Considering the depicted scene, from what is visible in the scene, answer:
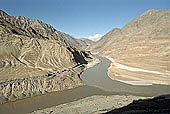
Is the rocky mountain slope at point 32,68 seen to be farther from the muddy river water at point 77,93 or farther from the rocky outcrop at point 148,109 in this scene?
the rocky outcrop at point 148,109

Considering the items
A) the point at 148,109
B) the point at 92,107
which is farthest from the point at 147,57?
the point at 148,109

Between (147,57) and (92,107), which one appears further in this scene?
(147,57)

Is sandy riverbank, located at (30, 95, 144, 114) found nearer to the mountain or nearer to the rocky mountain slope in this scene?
the rocky mountain slope

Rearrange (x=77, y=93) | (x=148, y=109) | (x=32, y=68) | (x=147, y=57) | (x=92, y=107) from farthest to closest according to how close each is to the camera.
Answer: (x=147, y=57), (x=32, y=68), (x=77, y=93), (x=92, y=107), (x=148, y=109)

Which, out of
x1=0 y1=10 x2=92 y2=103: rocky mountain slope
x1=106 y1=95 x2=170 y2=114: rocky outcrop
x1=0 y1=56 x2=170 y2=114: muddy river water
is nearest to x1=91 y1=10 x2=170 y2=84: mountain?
x1=0 y1=56 x2=170 y2=114: muddy river water

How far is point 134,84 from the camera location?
107ft

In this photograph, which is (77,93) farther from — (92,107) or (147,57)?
(147,57)

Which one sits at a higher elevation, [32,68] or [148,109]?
[32,68]

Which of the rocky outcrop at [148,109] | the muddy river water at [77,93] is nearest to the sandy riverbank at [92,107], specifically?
the rocky outcrop at [148,109]

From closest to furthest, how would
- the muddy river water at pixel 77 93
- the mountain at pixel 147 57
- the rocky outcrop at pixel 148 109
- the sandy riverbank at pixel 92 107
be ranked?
the rocky outcrop at pixel 148 109 < the sandy riverbank at pixel 92 107 < the muddy river water at pixel 77 93 < the mountain at pixel 147 57

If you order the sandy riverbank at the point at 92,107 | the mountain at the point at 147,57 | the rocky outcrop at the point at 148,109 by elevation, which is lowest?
the sandy riverbank at the point at 92,107

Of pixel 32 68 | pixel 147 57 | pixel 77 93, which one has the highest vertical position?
pixel 32 68

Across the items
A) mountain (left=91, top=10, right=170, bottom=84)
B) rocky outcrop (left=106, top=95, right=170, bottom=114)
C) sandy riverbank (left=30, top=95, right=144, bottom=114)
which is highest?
mountain (left=91, top=10, right=170, bottom=84)

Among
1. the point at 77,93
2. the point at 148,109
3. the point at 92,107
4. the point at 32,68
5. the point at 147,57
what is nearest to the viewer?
the point at 148,109
